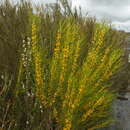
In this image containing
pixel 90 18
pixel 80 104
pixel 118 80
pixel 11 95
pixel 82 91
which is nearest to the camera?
pixel 82 91

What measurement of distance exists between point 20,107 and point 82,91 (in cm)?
55

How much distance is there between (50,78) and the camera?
2.47 metres

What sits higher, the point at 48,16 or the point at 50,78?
the point at 48,16

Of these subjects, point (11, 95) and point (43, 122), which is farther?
point (11, 95)

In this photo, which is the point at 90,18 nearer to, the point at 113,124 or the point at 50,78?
the point at 113,124

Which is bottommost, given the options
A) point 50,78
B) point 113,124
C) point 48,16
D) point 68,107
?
point 113,124

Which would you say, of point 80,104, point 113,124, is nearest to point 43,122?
point 80,104

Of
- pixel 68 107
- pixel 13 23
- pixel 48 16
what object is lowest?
pixel 68 107

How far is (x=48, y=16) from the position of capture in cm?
392

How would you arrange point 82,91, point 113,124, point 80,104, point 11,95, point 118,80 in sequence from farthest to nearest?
point 118,80 < point 113,124 < point 11,95 < point 80,104 < point 82,91

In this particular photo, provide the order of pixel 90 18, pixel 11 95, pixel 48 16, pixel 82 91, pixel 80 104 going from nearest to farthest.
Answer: pixel 82 91, pixel 80 104, pixel 11 95, pixel 48 16, pixel 90 18

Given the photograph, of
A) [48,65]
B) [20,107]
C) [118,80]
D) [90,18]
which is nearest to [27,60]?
[48,65]

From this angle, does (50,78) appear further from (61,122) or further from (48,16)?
(48,16)

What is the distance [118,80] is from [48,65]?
1723mm
